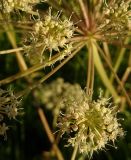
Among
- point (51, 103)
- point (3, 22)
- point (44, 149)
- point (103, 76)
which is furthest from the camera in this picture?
point (44, 149)

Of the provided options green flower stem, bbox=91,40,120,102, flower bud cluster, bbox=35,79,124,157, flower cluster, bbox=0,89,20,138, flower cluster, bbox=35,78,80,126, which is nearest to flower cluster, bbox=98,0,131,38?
green flower stem, bbox=91,40,120,102

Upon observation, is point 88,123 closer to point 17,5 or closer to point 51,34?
point 51,34

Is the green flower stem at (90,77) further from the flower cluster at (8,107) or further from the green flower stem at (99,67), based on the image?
the flower cluster at (8,107)

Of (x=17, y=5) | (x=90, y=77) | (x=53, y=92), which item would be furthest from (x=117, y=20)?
(x=53, y=92)

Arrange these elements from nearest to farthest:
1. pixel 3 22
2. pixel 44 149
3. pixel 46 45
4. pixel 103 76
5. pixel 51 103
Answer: pixel 46 45 < pixel 3 22 < pixel 103 76 < pixel 51 103 < pixel 44 149

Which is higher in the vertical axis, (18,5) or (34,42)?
(18,5)

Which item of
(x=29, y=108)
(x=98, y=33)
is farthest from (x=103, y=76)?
(x=29, y=108)

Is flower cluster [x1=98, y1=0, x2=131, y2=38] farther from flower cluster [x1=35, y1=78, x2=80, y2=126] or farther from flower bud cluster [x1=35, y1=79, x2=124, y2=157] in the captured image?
flower cluster [x1=35, y1=78, x2=80, y2=126]

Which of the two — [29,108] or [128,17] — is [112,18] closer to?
[128,17]
